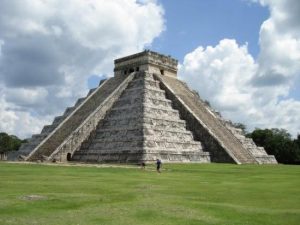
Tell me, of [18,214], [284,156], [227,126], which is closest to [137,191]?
[18,214]

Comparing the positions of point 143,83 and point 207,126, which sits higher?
point 143,83

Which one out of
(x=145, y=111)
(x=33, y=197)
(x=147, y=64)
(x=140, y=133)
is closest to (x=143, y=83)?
(x=147, y=64)

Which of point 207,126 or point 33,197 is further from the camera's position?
point 207,126

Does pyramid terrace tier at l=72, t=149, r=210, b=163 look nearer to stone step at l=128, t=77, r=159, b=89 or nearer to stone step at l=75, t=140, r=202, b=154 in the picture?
stone step at l=75, t=140, r=202, b=154

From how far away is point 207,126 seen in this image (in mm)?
44594

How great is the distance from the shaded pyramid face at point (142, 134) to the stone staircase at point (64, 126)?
2.28m

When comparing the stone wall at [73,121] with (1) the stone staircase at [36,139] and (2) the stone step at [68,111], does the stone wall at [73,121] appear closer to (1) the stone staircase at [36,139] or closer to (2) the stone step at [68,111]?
(1) the stone staircase at [36,139]

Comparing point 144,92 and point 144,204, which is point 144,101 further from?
point 144,204

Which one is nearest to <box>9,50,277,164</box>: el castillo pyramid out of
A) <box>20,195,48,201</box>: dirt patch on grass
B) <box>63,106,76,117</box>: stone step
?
<box>63,106,76,117</box>: stone step

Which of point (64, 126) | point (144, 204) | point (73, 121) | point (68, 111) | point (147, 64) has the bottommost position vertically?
point (144, 204)

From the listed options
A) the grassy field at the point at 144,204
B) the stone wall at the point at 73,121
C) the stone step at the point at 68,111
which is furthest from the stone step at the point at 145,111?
the grassy field at the point at 144,204

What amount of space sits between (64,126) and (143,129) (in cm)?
1094

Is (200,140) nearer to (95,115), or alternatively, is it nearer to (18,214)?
(95,115)

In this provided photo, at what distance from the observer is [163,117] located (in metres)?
43.2
